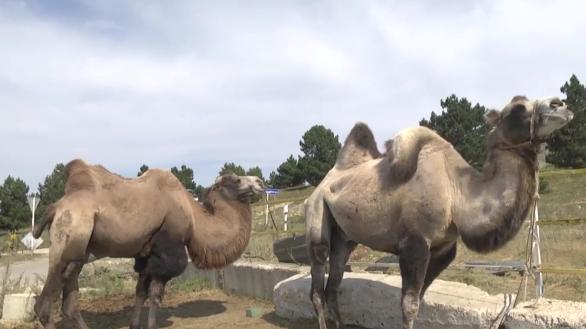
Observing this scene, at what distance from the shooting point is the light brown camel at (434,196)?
5043 mm

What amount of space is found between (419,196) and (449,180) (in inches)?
13.0

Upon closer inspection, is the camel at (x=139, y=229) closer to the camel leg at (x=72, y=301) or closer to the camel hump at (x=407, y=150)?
the camel leg at (x=72, y=301)

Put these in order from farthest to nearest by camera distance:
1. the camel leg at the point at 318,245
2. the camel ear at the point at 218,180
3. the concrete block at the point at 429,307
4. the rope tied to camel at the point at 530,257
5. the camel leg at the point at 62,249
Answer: the camel ear at the point at 218,180 < the camel leg at the point at 62,249 < the camel leg at the point at 318,245 < the concrete block at the point at 429,307 < the rope tied to camel at the point at 530,257

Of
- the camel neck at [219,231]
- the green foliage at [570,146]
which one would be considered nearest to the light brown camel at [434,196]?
the camel neck at [219,231]

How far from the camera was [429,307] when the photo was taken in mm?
6379

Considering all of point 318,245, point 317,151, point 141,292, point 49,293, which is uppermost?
point 317,151

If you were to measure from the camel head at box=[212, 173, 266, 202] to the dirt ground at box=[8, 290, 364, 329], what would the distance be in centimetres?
187

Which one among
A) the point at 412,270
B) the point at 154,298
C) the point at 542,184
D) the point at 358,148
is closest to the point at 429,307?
the point at 412,270

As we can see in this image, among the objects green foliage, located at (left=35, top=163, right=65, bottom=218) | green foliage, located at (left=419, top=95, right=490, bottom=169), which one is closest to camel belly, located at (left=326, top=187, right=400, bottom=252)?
green foliage, located at (left=419, top=95, right=490, bottom=169)

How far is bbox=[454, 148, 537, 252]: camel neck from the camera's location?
198 inches

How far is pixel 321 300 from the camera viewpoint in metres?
7.14

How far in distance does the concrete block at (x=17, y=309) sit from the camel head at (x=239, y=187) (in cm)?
358

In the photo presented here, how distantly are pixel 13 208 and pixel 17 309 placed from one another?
42746mm

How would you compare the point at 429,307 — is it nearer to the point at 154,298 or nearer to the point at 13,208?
the point at 154,298
